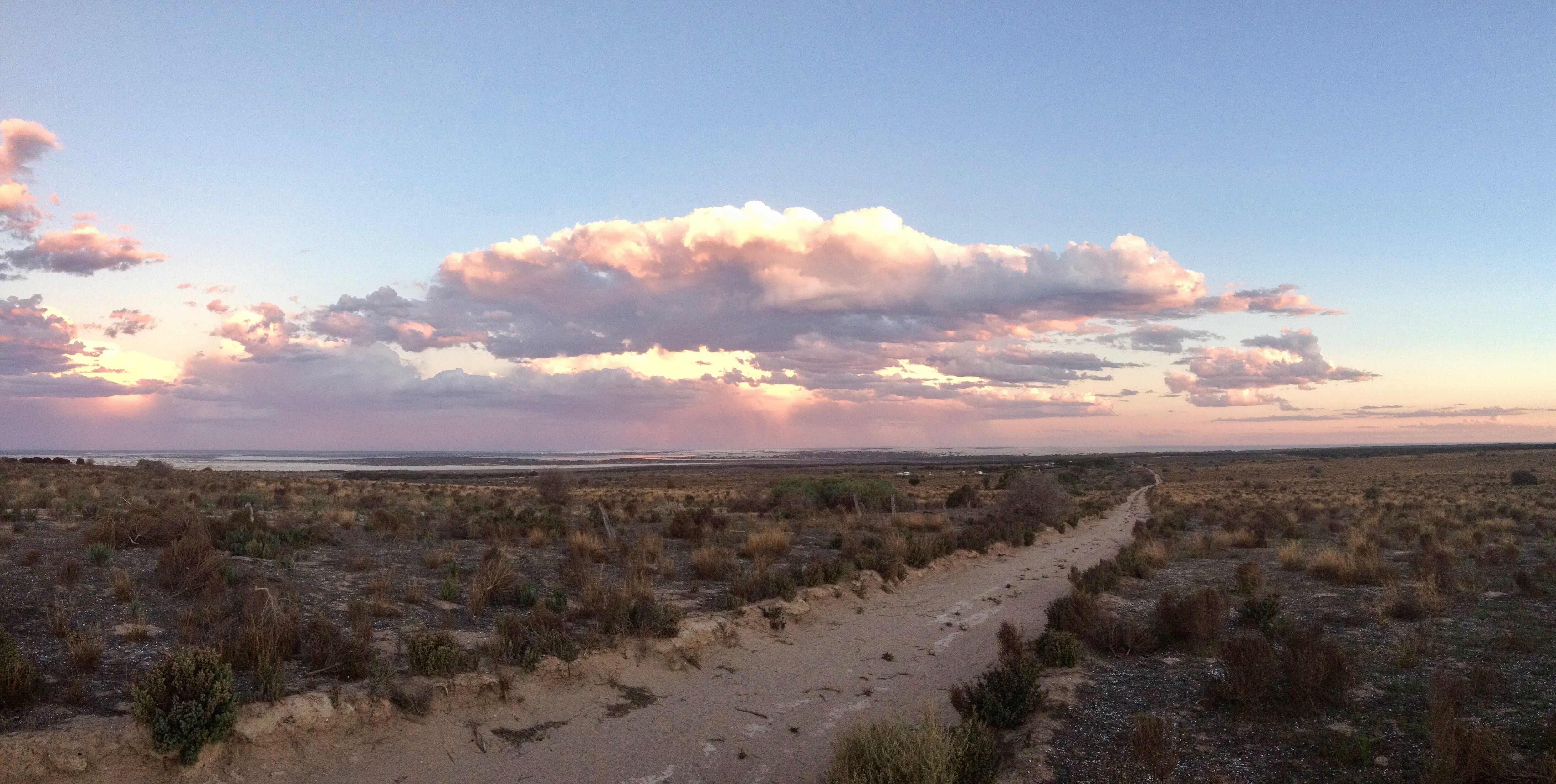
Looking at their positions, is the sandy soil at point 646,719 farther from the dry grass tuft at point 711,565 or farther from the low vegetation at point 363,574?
the dry grass tuft at point 711,565

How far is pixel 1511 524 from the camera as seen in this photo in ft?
76.7

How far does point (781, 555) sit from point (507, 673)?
1135cm

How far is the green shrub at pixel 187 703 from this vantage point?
282 inches

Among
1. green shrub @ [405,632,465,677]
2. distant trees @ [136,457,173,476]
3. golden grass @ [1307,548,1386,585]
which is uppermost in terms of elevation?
distant trees @ [136,457,173,476]

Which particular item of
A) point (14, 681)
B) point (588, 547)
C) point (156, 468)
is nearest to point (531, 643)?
point (14, 681)

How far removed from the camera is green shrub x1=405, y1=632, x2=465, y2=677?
9477 mm

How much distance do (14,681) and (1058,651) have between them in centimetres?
1183

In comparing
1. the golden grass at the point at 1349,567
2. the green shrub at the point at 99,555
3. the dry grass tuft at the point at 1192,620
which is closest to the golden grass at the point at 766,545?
the dry grass tuft at the point at 1192,620

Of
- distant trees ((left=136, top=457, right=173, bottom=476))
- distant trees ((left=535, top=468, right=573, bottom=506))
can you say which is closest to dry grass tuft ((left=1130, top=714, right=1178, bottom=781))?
distant trees ((left=535, top=468, right=573, bottom=506))

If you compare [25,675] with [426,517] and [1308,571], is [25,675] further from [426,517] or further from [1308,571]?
[1308,571]

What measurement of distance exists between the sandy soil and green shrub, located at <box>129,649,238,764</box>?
19 centimetres

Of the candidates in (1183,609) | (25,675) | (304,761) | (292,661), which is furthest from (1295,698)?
(25,675)

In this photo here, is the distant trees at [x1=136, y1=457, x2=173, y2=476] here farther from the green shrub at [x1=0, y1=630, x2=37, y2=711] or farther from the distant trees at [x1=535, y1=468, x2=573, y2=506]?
the green shrub at [x1=0, y1=630, x2=37, y2=711]

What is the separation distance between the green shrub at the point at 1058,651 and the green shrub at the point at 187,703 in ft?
31.6
